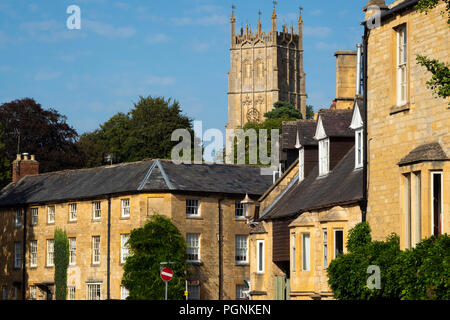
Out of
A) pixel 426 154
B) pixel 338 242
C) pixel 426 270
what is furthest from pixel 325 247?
pixel 426 270

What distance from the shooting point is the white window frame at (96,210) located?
58.0m

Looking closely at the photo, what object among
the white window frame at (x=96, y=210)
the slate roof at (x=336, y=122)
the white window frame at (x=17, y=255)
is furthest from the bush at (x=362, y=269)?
the white window frame at (x=17, y=255)

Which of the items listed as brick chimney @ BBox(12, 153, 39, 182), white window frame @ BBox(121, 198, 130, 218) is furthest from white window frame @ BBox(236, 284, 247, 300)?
brick chimney @ BBox(12, 153, 39, 182)

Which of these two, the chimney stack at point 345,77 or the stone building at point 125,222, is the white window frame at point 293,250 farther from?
the stone building at point 125,222

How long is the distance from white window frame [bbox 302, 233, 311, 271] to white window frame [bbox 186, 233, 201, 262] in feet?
74.1

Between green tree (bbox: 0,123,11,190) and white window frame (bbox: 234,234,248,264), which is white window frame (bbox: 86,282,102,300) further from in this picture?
green tree (bbox: 0,123,11,190)

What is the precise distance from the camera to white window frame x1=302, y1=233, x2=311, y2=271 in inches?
1308

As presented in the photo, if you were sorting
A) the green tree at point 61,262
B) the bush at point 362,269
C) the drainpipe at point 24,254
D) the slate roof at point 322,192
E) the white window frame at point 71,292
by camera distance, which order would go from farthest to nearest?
the drainpipe at point 24,254, the green tree at point 61,262, the white window frame at point 71,292, the slate roof at point 322,192, the bush at point 362,269

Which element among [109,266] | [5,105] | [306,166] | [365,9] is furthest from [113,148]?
[365,9]

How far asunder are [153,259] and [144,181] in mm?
5586

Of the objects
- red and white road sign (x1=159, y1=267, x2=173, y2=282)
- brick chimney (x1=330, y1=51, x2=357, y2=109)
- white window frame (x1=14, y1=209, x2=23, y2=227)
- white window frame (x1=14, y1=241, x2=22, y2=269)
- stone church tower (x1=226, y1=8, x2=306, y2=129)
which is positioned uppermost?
stone church tower (x1=226, y1=8, x2=306, y2=129)

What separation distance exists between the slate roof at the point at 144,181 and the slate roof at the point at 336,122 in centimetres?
2103
